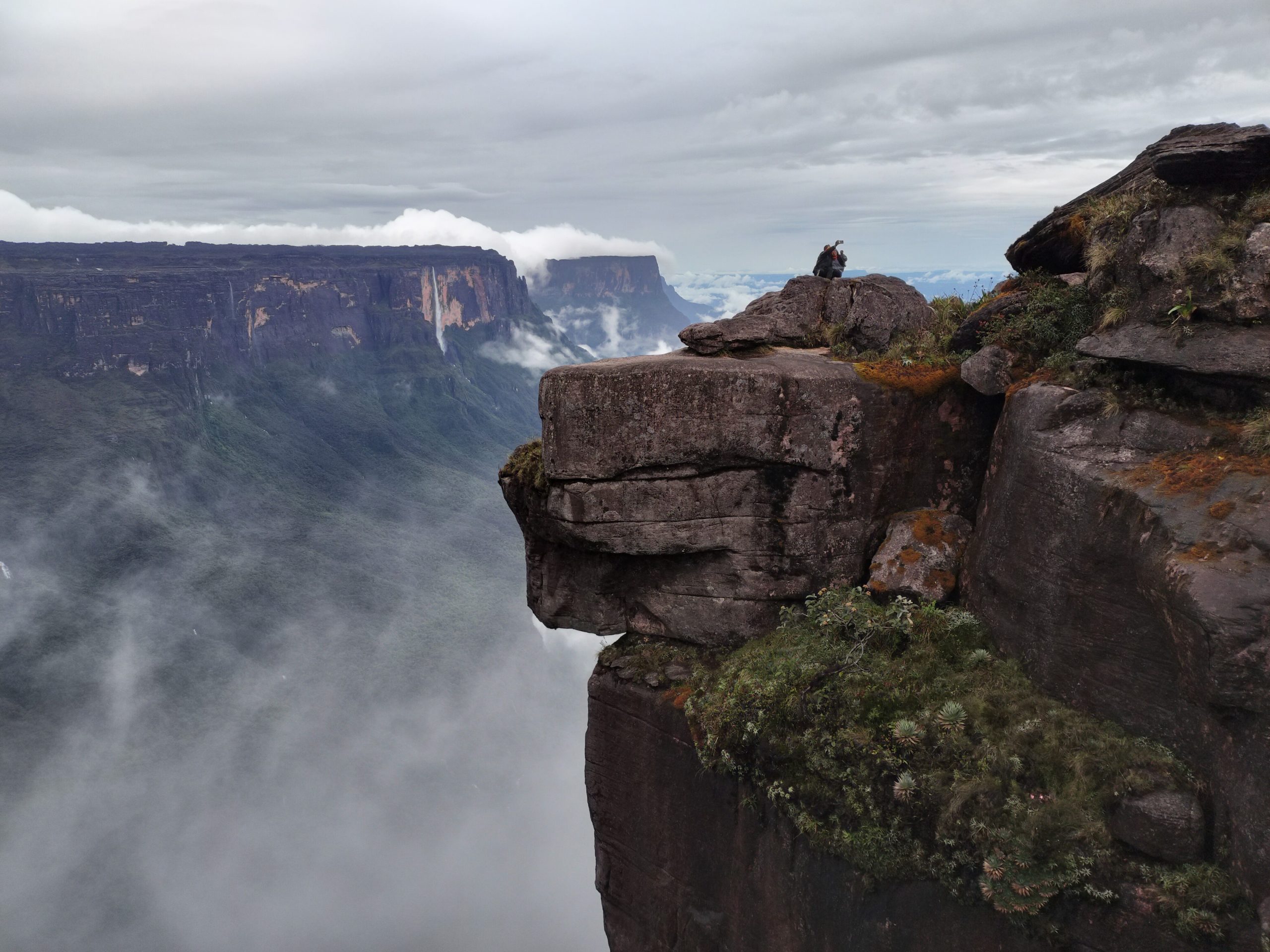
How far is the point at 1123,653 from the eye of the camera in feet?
44.8

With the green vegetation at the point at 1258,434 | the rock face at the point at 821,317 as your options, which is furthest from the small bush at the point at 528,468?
the green vegetation at the point at 1258,434

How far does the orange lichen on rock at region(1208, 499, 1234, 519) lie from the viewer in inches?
485

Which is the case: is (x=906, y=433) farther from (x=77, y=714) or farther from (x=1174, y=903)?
(x=77, y=714)

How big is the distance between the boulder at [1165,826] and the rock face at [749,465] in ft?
24.4

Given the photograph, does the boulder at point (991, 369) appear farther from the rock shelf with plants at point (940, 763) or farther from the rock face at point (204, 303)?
the rock face at point (204, 303)

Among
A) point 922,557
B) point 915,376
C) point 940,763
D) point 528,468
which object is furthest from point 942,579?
point 528,468

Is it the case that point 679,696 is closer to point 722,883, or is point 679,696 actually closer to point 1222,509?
point 722,883

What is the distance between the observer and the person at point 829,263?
23172mm

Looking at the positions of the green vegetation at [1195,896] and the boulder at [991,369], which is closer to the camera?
the green vegetation at [1195,896]

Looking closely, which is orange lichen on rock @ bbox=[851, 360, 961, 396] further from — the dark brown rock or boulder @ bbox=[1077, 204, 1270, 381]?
the dark brown rock

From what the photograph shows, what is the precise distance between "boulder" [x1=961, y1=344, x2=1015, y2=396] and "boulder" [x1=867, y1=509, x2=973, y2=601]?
2.91m

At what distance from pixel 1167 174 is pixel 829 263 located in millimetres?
9160

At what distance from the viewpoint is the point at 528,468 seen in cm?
2066

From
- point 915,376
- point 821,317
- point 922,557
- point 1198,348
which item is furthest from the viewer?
point 821,317
